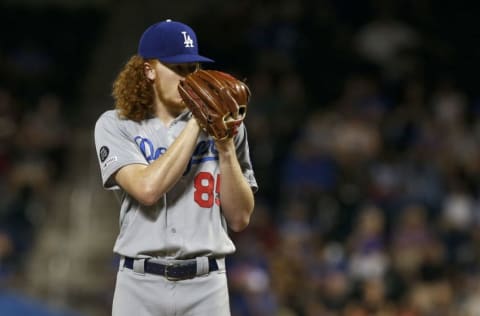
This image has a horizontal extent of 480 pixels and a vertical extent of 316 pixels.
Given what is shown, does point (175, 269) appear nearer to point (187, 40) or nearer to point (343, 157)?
point (187, 40)

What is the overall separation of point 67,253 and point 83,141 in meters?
1.71

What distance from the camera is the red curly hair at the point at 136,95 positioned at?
344 cm

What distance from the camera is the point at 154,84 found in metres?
3.44

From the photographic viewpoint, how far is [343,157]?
32.1 feet

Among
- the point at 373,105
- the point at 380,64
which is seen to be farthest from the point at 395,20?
the point at 373,105

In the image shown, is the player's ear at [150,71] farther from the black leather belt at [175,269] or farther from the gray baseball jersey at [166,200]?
the black leather belt at [175,269]

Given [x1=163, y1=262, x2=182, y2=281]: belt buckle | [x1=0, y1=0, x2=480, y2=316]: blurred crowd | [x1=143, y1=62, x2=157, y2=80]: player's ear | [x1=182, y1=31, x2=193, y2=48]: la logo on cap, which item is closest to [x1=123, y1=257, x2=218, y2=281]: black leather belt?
[x1=163, y1=262, x2=182, y2=281]: belt buckle

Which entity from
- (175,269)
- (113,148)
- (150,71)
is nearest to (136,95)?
(150,71)

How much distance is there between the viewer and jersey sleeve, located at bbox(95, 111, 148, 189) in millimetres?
3346

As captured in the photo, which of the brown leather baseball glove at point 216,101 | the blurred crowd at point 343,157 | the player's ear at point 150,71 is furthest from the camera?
the blurred crowd at point 343,157

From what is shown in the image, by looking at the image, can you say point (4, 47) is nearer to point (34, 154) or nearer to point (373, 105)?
point (34, 154)

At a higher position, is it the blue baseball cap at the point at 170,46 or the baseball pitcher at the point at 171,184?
the blue baseball cap at the point at 170,46

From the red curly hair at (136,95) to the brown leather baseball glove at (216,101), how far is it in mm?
250

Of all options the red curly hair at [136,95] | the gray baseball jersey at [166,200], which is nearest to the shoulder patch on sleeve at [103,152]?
the gray baseball jersey at [166,200]
